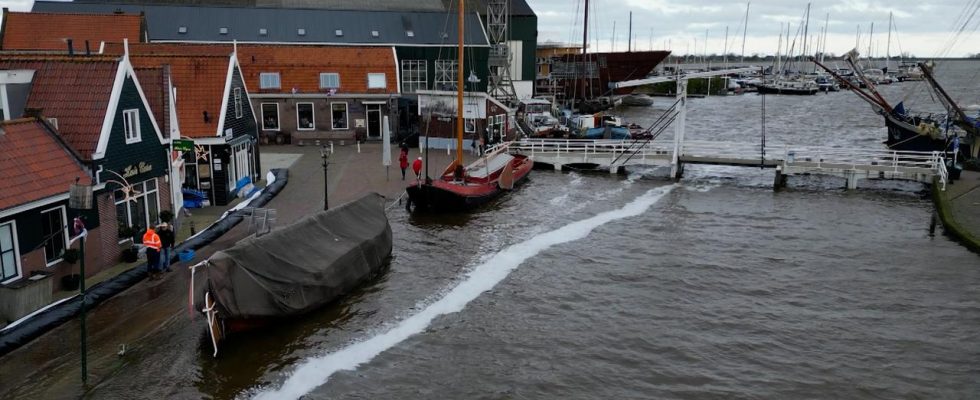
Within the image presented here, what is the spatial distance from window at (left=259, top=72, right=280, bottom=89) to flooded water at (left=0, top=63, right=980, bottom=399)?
→ 19161 mm

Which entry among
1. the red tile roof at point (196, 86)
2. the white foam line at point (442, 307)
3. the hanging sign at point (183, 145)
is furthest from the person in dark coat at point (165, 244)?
Result: the red tile roof at point (196, 86)

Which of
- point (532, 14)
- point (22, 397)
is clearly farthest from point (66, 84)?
point (532, 14)

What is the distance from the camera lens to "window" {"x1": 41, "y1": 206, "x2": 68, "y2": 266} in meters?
18.3

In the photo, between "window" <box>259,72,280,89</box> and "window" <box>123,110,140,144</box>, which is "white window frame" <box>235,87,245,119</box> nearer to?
"window" <box>123,110,140,144</box>

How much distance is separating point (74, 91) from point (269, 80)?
81.7 feet

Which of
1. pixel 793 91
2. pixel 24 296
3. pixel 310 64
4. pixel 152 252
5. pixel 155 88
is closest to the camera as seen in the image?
pixel 24 296

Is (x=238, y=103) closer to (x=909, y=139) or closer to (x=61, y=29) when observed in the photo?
(x=61, y=29)

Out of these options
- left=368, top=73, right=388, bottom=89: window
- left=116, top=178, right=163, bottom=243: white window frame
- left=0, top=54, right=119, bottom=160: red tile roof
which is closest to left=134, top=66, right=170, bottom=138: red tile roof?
left=116, top=178, right=163, bottom=243: white window frame

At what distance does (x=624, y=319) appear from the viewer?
64.6ft

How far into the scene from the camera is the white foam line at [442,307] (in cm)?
1587

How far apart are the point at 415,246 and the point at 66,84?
36.9 feet

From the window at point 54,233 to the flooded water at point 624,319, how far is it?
3.51 m

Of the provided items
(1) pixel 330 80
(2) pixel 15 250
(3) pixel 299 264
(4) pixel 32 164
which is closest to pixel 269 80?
(1) pixel 330 80

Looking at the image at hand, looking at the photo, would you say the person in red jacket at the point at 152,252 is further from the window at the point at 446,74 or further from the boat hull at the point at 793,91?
the boat hull at the point at 793,91
